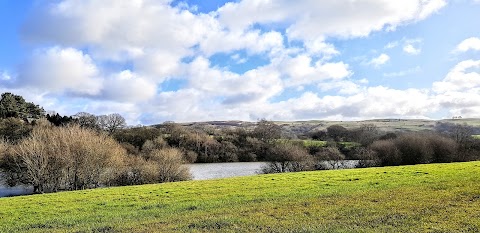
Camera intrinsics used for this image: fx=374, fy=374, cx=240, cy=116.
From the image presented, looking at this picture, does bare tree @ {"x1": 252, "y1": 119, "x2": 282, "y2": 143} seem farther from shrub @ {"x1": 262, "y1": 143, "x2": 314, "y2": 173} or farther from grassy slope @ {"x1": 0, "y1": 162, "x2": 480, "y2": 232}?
grassy slope @ {"x1": 0, "y1": 162, "x2": 480, "y2": 232}

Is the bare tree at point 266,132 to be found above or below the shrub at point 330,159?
above

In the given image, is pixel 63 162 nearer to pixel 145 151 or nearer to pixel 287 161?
pixel 145 151

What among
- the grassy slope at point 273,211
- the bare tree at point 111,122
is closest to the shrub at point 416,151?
the grassy slope at point 273,211

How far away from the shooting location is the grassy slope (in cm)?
1194

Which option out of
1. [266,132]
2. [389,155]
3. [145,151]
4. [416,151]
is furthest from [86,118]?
[416,151]

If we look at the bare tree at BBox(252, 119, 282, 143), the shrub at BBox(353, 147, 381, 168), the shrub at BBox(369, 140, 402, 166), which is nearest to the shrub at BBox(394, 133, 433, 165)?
the shrub at BBox(369, 140, 402, 166)

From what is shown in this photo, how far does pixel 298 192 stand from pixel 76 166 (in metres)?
30.6

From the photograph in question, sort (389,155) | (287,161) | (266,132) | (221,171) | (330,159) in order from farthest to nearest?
(266,132) < (389,155) < (330,159) < (221,171) < (287,161)

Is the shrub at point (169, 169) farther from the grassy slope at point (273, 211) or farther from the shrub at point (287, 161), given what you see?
the grassy slope at point (273, 211)

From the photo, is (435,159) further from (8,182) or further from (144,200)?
(8,182)

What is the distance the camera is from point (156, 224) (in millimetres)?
13688

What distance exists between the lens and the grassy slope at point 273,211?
39.2 ft

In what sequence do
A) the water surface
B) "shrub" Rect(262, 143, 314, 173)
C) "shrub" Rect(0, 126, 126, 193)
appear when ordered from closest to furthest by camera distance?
"shrub" Rect(0, 126, 126, 193)
the water surface
"shrub" Rect(262, 143, 314, 173)

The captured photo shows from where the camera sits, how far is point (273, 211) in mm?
14898
